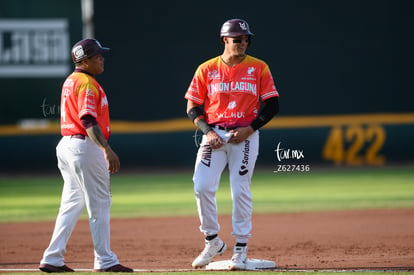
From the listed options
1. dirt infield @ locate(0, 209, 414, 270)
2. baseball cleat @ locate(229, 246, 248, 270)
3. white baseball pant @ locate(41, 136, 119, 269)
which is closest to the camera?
white baseball pant @ locate(41, 136, 119, 269)

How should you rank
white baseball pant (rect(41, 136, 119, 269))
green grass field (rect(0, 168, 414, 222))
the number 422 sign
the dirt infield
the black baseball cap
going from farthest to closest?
the number 422 sign
green grass field (rect(0, 168, 414, 222))
the dirt infield
the black baseball cap
white baseball pant (rect(41, 136, 119, 269))

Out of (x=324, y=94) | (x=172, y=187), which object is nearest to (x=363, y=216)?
(x=172, y=187)

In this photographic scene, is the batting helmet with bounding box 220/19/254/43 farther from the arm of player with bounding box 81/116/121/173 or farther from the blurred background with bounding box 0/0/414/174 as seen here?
the blurred background with bounding box 0/0/414/174

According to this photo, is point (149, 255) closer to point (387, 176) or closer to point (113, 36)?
point (387, 176)

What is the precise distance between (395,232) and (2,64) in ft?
37.8

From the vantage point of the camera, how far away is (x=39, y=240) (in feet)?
27.8

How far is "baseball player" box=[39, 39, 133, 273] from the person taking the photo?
551 centimetres

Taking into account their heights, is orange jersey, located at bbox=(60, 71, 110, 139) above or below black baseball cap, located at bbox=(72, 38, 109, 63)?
below

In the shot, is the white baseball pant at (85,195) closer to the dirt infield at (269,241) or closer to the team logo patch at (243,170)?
the dirt infield at (269,241)

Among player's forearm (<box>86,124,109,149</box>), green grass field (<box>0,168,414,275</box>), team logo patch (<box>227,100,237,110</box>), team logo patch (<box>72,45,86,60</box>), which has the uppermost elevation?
team logo patch (<box>72,45,86,60</box>)

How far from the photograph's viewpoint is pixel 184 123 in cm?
1780

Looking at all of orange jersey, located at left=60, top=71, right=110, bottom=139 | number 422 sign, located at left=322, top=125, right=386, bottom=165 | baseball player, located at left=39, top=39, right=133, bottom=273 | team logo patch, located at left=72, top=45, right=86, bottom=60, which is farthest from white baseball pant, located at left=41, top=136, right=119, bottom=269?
number 422 sign, located at left=322, top=125, right=386, bottom=165

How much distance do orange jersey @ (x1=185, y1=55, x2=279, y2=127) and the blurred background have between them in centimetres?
1129

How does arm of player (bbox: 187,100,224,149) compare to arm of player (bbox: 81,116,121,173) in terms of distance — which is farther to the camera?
arm of player (bbox: 187,100,224,149)
